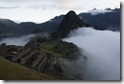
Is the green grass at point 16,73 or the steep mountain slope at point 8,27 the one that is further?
the steep mountain slope at point 8,27

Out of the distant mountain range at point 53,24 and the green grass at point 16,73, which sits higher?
the distant mountain range at point 53,24

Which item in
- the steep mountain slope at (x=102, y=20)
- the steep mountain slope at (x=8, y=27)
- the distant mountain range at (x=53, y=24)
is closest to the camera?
the steep mountain slope at (x=102, y=20)

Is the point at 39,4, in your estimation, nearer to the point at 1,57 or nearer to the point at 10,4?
the point at 10,4

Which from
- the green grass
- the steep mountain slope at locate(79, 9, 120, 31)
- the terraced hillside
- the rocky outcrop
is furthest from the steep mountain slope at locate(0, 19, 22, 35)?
the steep mountain slope at locate(79, 9, 120, 31)

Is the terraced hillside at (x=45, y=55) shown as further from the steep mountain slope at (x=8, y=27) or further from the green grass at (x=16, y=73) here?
the steep mountain slope at (x=8, y=27)

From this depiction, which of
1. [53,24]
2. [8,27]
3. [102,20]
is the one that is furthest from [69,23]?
[8,27]

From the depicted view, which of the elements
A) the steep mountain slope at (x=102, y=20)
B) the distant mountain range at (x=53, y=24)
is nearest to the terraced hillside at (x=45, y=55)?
the distant mountain range at (x=53, y=24)
